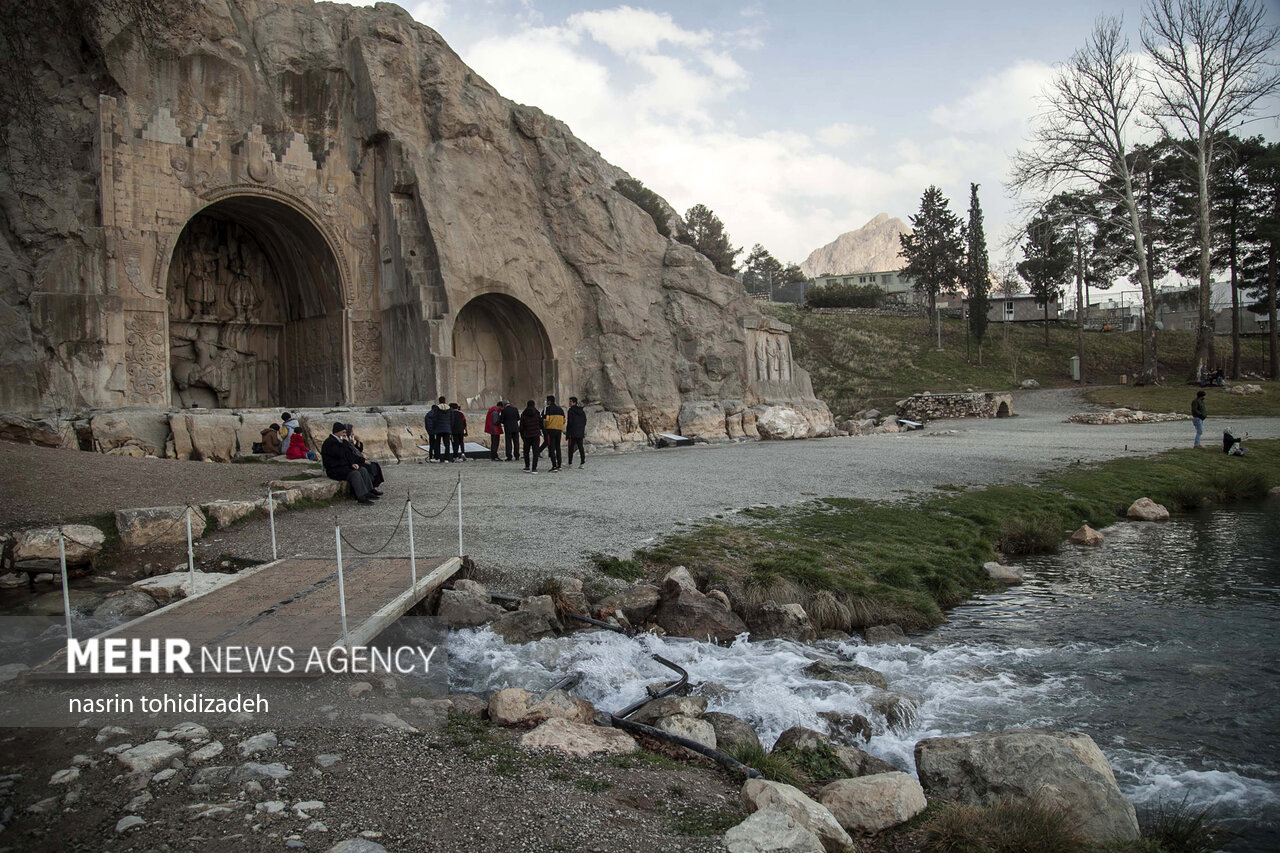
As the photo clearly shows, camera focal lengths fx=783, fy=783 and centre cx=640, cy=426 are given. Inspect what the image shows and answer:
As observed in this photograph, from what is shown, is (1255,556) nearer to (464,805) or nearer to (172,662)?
(464,805)

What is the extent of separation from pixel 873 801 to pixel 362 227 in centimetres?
2316

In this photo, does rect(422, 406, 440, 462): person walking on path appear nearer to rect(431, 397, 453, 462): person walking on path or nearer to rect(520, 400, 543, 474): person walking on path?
rect(431, 397, 453, 462): person walking on path

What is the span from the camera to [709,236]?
63250mm

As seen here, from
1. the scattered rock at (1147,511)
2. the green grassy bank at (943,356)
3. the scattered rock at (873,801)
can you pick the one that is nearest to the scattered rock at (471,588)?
Answer: the scattered rock at (873,801)

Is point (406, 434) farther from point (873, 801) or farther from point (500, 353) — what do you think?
point (873, 801)

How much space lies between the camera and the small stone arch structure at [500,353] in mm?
26250

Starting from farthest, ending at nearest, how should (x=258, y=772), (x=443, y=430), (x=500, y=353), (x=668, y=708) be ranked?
(x=500, y=353)
(x=443, y=430)
(x=668, y=708)
(x=258, y=772)

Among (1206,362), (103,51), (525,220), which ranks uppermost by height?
(103,51)

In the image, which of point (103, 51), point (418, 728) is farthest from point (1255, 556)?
point (103, 51)

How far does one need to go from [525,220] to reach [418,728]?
23.2 m

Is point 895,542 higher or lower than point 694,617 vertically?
higher

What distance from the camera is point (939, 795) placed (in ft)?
17.0

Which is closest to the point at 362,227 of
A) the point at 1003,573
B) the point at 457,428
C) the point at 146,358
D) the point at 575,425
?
the point at 146,358

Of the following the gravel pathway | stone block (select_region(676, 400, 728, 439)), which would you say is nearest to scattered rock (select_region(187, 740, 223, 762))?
the gravel pathway
